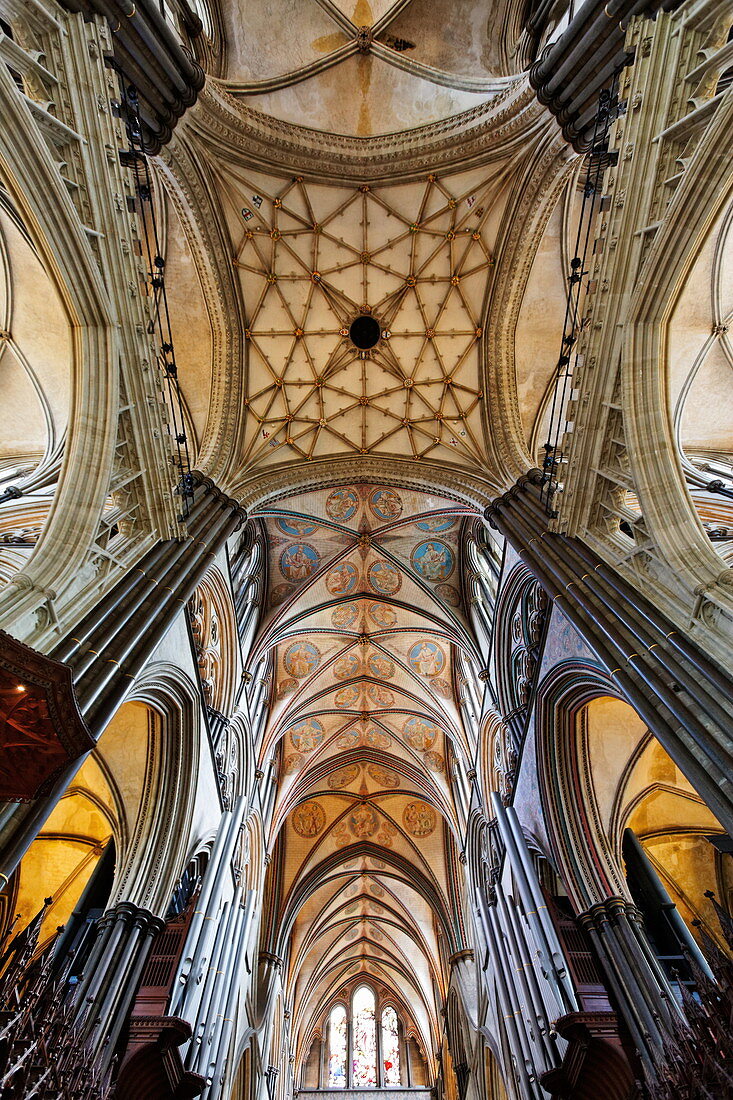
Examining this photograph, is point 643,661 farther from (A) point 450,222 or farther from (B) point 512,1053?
(A) point 450,222

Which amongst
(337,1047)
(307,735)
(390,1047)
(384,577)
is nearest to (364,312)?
(384,577)

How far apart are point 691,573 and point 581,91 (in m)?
7.19

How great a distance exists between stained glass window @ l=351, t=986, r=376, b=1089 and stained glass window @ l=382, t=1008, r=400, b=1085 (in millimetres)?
415

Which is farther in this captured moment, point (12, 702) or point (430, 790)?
point (430, 790)

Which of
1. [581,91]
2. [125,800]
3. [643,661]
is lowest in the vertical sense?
[643,661]

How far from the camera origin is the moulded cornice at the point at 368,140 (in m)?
12.0

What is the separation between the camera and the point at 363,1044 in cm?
2470

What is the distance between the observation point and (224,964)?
468 inches

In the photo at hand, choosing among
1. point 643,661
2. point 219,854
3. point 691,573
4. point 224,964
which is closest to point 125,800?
point 219,854

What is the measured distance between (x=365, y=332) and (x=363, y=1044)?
25.4 m

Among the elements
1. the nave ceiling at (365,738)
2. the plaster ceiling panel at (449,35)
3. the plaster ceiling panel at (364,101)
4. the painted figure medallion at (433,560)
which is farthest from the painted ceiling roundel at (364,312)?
the painted figure medallion at (433,560)

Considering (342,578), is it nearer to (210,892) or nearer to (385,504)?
(385,504)

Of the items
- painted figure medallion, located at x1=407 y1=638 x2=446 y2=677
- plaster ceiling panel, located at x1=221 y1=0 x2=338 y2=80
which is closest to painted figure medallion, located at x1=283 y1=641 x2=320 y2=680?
painted figure medallion, located at x1=407 y1=638 x2=446 y2=677

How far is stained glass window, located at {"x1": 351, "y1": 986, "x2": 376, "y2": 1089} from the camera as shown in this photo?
2343 cm
